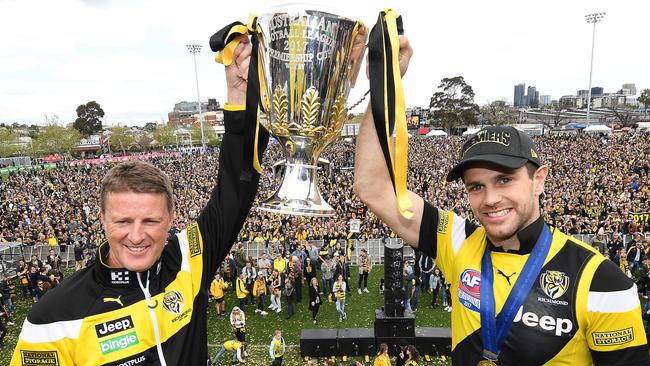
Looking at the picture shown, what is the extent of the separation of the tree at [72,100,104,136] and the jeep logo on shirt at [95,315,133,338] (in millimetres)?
85964

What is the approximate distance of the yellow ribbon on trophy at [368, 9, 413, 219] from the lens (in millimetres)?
1688

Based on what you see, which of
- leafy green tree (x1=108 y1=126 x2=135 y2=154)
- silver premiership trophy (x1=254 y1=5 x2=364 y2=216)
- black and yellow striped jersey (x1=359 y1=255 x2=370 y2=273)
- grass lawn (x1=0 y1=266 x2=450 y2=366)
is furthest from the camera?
leafy green tree (x1=108 y1=126 x2=135 y2=154)

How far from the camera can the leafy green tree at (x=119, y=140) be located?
68188 mm

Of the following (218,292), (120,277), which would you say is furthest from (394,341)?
(120,277)

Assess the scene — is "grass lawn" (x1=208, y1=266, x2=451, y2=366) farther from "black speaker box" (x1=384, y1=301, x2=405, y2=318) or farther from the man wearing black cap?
the man wearing black cap

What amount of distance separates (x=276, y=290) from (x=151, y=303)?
9738 mm

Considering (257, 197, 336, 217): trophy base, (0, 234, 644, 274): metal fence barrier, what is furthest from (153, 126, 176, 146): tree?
(257, 197, 336, 217): trophy base

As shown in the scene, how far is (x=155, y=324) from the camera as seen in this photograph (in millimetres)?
1621

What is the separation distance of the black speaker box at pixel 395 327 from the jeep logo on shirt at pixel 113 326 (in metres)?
7.81

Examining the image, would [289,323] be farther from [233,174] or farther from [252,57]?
[252,57]

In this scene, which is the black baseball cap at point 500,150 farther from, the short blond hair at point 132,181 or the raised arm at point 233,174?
the short blond hair at point 132,181

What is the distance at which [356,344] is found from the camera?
863 cm

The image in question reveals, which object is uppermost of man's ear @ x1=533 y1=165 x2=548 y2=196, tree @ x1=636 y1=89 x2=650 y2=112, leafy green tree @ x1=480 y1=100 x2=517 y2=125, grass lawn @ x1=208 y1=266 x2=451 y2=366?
tree @ x1=636 y1=89 x2=650 y2=112

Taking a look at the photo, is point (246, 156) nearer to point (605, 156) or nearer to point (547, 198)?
point (547, 198)
